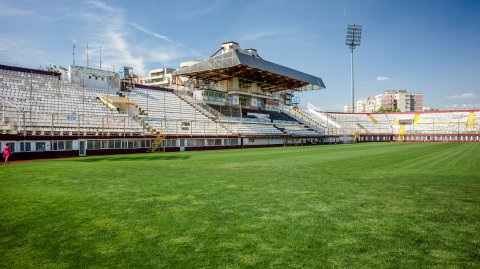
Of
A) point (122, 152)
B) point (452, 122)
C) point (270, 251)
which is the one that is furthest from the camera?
point (452, 122)

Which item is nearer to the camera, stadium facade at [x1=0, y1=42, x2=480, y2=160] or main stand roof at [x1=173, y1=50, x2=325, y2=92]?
stadium facade at [x1=0, y1=42, x2=480, y2=160]

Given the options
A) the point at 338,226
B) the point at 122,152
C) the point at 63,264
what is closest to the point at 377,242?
the point at 338,226

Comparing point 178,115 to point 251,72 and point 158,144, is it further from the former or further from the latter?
point 251,72

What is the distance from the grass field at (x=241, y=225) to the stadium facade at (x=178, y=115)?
23577 mm

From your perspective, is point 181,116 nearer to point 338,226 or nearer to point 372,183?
point 372,183

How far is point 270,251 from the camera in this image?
539 cm

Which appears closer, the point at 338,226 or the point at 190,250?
the point at 190,250

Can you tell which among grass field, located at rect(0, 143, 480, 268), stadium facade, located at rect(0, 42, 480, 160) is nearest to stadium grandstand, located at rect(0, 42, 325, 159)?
stadium facade, located at rect(0, 42, 480, 160)

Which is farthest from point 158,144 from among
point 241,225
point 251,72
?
point 241,225

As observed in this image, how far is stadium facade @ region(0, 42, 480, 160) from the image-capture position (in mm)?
32625

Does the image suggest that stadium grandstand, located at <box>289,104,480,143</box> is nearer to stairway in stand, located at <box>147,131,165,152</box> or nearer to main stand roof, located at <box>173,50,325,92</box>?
main stand roof, located at <box>173,50,325,92</box>

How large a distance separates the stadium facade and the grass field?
2358 centimetres

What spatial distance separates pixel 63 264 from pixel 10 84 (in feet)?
135

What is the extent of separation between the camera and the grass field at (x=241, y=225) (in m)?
5.12
